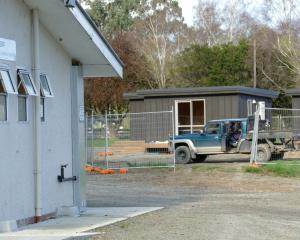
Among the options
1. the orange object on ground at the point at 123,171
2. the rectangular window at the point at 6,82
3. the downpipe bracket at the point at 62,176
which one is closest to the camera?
the rectangular window at the point at 6,82

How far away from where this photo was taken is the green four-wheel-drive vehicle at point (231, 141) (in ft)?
80.3

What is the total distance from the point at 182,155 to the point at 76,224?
1561cm

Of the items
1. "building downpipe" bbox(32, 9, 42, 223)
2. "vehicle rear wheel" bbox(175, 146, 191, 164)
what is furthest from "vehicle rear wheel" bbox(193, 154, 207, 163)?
"building downpipe" bbox(32, 9, 42, 223)

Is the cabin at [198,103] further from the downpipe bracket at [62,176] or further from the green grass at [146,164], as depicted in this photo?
the downpipe bracket at [62,176]

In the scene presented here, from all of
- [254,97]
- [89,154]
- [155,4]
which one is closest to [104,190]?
[89,154]

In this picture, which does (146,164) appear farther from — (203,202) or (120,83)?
(120,83)

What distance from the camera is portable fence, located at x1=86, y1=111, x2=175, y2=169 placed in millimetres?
25516

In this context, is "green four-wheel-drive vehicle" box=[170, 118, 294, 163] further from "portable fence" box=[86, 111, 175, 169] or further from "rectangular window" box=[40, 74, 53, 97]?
"rectangular window" box=[40, 74, 53, 97]

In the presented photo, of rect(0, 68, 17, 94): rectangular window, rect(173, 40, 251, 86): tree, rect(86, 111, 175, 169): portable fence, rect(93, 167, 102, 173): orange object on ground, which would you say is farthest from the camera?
rect(173, 40, 251, 86): tree

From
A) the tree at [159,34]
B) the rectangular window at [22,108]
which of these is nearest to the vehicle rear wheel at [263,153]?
the rectangular window at [22,108]

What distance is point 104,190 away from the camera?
18922 mm

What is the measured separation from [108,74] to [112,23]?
62.0 m

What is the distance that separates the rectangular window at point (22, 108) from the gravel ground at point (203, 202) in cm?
231

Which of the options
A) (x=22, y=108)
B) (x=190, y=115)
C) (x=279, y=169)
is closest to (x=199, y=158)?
(x=279, y=169)
